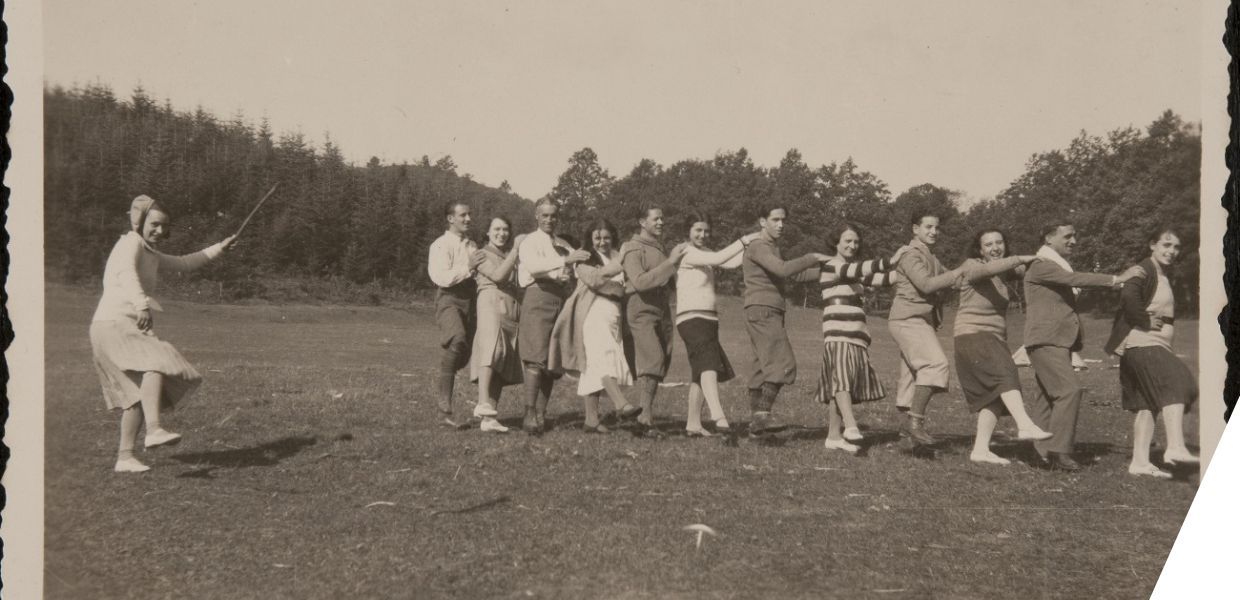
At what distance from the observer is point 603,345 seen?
5.43 m

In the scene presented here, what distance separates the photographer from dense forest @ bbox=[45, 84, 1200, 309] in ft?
15.7

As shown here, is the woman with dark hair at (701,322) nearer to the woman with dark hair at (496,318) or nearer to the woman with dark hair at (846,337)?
the woman with dark hair at (846,337)

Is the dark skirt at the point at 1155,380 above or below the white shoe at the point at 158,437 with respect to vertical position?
above

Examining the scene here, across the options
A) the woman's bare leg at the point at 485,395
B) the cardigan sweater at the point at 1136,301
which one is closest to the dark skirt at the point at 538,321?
the woman's bare leg at the point at 485,395

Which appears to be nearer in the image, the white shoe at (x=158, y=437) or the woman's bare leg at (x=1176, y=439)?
the white shoe at (x=158, y=437)

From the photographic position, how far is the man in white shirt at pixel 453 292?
553 centimetres

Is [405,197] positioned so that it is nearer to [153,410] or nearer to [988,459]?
[153,410]

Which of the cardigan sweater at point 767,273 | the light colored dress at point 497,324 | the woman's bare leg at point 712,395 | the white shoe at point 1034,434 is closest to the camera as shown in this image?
the white shoe at point 1034,434

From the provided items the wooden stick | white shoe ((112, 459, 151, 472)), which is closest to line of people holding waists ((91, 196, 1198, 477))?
Result: white shoe ((112, 459, 151, 472))

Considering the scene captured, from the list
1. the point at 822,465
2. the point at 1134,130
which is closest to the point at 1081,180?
the point at 1134,130

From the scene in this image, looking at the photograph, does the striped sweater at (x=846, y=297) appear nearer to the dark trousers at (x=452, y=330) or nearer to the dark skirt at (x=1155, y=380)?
the dark skirt at (x=1155, y=380)

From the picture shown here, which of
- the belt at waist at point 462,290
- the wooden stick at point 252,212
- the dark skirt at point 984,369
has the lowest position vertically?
the dark skirt at point 984,369

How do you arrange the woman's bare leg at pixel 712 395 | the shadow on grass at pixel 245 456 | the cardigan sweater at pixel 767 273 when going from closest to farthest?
1. the shadow on grass at pixel 245 456
2. the cardigan sweater at pixel 767 273
3. the woman's bare leg at pixel 712 395

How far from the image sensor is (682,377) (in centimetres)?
631
